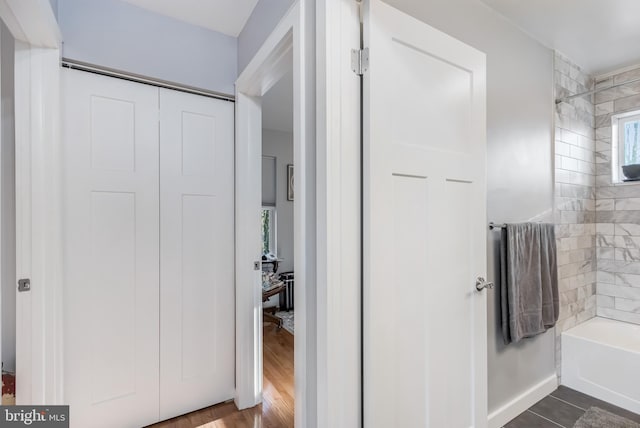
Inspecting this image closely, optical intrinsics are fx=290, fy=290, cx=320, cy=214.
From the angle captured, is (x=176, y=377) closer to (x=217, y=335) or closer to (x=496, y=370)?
(x=217, y=335)

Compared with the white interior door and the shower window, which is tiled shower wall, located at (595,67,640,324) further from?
the white interior door

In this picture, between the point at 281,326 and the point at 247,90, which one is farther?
the point at 281,326

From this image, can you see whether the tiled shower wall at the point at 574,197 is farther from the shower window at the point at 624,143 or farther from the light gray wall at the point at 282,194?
the light gray wall at the point at 282,194

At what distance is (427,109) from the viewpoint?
1268mm

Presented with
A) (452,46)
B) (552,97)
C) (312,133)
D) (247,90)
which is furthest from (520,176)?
(247,90)

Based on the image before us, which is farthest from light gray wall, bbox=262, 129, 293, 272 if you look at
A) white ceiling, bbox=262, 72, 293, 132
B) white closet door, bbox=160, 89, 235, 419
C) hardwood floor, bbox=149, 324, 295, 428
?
white closet door, bbox=160, 89, 235, 419

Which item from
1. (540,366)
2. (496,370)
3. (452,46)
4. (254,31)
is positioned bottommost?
(540,366)

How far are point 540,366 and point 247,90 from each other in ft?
8.96

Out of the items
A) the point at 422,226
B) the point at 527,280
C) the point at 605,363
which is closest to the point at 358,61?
the point at 422,226

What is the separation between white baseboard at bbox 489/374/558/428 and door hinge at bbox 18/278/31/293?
99.4 inches

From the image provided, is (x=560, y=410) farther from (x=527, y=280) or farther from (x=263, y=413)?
(x=263, y=413)

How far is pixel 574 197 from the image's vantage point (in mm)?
2334

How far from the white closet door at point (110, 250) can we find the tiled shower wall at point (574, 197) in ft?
9.23

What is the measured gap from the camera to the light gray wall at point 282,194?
423 cm
